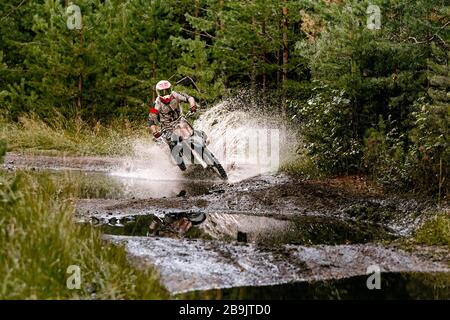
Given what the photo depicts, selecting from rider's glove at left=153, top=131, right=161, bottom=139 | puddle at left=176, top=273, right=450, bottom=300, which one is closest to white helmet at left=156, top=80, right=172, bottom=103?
rider's glove at left=153, top=131, right=161, bottom=139

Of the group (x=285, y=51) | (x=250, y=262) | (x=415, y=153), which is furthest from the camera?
(x=285, y=51)

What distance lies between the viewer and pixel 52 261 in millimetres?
6410

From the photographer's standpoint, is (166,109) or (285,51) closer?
(166,109)

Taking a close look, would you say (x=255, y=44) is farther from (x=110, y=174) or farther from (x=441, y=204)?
(x=441, y=204)

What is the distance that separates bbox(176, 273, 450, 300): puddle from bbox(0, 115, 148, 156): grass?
14.8 metres

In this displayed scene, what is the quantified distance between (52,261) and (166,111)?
30.9 ft

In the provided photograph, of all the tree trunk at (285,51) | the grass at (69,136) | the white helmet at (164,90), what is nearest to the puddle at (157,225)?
the white helmet at (164,90)

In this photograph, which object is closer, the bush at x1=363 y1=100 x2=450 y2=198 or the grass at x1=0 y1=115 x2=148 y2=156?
the bush at x1=363 y1=100 x2=450 y2=198

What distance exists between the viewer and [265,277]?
295 inches

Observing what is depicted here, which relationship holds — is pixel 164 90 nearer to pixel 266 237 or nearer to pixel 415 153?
pixel 415 153

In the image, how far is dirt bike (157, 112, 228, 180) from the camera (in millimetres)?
15320

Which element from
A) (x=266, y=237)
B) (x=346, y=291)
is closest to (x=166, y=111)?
(x=266, y=237)

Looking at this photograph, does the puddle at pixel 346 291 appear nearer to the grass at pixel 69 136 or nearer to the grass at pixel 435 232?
the grass at pixel 435 232

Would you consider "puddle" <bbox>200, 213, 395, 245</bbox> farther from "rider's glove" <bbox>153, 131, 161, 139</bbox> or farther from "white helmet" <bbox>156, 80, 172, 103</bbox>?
"white helmet" <bbox>156, 80, 172, 103</bbox>
